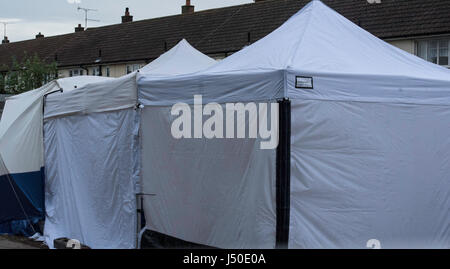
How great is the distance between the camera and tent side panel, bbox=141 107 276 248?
23.7 feet

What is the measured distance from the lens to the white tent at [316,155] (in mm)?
7133

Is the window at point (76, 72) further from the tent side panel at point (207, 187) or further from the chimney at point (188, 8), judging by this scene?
the tent side panel at point (207, 187)

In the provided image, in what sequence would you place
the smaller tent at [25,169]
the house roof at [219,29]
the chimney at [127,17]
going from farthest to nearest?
the chimney at [127,17] < the house roof at [219,29] < the smaller tent at [25,169]

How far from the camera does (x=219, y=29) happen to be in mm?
34188

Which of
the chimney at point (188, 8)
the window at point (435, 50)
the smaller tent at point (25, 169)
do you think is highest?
the chimney at point (188, 8)

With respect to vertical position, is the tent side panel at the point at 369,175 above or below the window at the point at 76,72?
below

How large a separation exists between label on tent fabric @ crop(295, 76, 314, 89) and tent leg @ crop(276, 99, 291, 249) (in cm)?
22

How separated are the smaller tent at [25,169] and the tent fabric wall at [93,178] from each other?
256 millimetres

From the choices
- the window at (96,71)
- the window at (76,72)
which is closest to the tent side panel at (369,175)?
the window at (96,71)

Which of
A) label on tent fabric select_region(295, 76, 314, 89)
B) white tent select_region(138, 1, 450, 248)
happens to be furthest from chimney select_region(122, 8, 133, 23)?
label on tent fabric select_region(295, 76, 314, 89)

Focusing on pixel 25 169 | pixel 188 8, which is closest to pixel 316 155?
pixel 25 169

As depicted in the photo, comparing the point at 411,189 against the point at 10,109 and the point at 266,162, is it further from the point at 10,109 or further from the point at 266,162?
the point at 10,109
